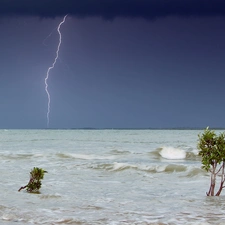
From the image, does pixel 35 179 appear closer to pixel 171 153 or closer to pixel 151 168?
pixel 151 168

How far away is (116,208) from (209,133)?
3954 millimetres

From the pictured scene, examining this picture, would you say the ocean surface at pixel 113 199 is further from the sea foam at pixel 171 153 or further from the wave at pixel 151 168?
the sea foam at pixel 171 153

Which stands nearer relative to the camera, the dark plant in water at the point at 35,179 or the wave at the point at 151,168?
the dark plant in water at the point at 35,179

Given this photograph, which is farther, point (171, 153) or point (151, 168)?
point (171, 153)

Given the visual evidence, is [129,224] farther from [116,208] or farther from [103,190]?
[103,190]

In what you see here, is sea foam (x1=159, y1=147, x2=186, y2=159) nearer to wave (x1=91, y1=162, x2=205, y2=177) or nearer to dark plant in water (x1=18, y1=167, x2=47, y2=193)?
wave (x1=91, y1=162, x2=205, y2=177)

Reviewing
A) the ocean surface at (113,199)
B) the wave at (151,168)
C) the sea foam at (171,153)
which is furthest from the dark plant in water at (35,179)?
the sea foam at (171,153)

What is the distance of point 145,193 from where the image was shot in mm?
17016

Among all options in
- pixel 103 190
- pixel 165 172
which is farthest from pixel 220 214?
pixel 165 172

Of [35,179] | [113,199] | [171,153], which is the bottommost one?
[113,199]

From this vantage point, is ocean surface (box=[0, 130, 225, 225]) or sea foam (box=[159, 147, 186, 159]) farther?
sea foam (box=[159, 147, 186, 159])

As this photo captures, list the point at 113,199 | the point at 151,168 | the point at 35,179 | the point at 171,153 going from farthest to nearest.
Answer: the point at 171,153 → the point at 151,168 → the point at 35,179 → the point at 113,199

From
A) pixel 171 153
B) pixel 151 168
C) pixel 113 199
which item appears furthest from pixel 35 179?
pixel 171 153

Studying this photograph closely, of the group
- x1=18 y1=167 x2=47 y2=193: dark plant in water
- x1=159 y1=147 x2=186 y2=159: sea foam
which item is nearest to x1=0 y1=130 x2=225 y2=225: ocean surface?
x1=18 y1=167 x2=47 y2=193: dark plant in water
